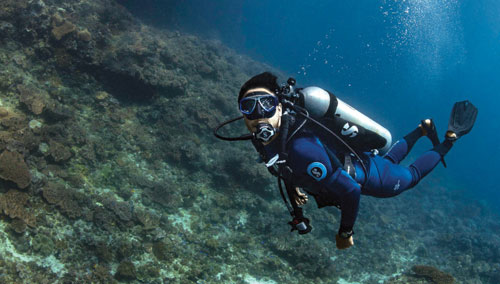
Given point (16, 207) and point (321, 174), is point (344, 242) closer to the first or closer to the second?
point (321, 174)

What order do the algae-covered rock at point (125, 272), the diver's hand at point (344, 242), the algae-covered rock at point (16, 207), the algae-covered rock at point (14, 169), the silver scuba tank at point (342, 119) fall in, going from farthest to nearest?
the algae-covered rock at point (14, 169), the algae-covered rock at point (125, 272), the algae-covered rock at point (16, 207), the silver scuba tank at point (342, 119), the diver's hand at point (344, 242)

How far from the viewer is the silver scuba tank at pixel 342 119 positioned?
3.51m

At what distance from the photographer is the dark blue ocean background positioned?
7350 centimetres

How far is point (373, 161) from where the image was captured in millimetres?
4211

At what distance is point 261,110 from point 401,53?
149039mm

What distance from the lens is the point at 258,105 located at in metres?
3.11

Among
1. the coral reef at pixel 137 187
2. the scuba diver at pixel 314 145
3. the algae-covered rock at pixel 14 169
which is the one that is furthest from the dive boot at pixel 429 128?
the algae-covered rock at pixel 14 169

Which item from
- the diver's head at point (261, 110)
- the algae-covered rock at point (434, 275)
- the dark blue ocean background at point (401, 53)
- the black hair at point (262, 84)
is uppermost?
the dark blue ocean background at point (401, 53)

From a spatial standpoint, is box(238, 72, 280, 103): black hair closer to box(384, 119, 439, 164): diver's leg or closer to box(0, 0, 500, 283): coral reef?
box(384, 119, 439, 164): diver's leg

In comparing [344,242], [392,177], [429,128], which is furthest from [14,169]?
[429,128]

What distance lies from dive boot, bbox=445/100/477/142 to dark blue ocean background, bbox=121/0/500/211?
56.1 metres

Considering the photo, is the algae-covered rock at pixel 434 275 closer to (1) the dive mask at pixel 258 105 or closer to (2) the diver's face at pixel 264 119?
(2) the diver's face at pixel 264 119

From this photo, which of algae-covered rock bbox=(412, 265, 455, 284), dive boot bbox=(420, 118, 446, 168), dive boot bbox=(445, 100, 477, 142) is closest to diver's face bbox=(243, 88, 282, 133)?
dive boot bbox=(420, 118, 446, 168)

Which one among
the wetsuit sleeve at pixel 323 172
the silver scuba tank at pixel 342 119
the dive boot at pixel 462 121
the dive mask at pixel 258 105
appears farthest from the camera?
the dive boot at pixel 462 121
